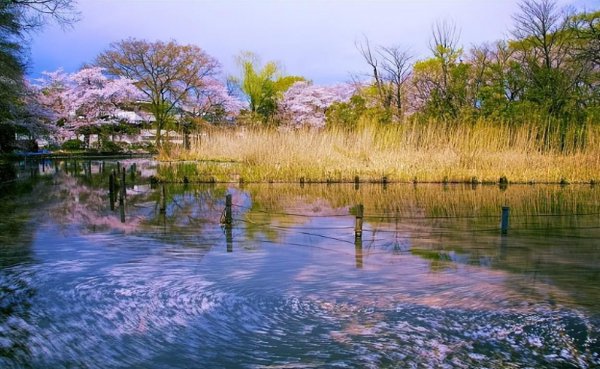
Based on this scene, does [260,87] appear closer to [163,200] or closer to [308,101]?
[308,101]

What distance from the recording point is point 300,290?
571 cm

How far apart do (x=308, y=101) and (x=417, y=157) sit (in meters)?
28.3

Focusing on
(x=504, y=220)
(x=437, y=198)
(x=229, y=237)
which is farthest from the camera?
(x=437, y=198)

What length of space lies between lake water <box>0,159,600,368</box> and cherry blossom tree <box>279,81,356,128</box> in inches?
1311

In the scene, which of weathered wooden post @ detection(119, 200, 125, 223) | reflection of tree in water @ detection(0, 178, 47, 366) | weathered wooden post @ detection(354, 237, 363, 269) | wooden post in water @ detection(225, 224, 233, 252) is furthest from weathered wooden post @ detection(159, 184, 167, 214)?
weathered wooden post @ detection(354, 237, 363, 269)

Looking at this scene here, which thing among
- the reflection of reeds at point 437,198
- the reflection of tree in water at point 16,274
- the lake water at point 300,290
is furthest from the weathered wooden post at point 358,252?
the reflection of tree in water at point 16,274

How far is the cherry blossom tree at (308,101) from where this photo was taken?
145 feet

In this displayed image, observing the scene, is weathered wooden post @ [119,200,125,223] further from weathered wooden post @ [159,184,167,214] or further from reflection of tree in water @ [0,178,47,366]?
reflection of tree in water @ [0,178,47,366]

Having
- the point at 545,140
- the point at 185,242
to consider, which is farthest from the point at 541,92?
the point at 185,242

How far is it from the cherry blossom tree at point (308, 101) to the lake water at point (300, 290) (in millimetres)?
33290

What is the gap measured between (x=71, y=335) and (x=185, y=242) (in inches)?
145

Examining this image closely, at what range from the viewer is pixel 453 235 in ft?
28.9

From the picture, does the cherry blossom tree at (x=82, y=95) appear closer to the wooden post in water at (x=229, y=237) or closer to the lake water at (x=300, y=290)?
the lake water at (x=300, y=290)

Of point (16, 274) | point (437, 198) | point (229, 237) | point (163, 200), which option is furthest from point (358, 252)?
point (163, 200)
